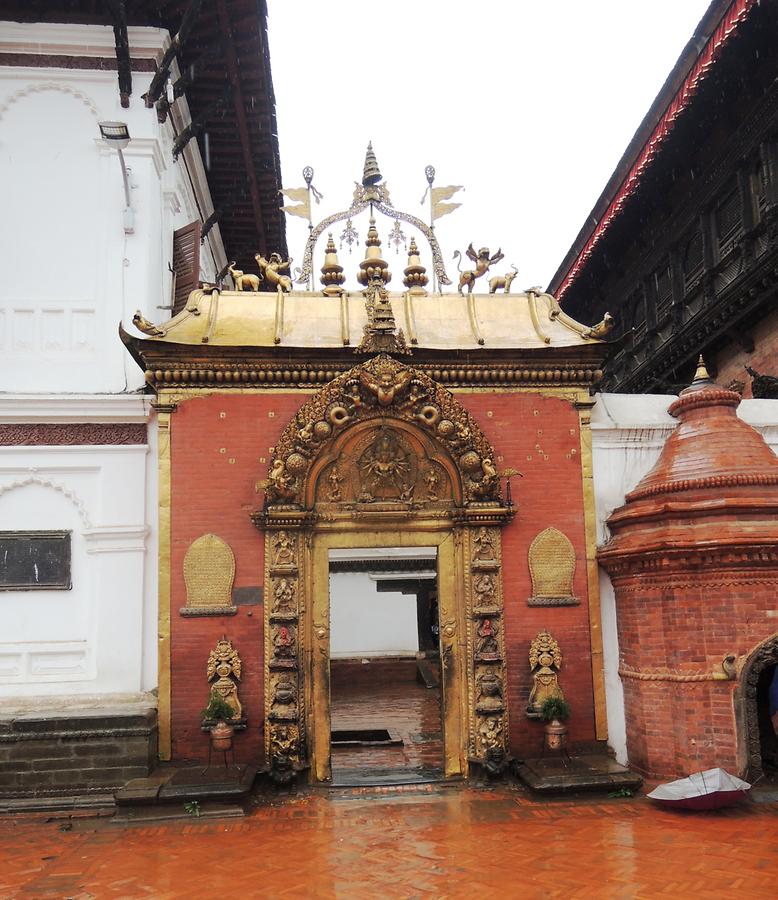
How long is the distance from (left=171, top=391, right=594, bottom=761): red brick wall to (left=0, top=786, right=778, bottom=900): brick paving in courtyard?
45.6 inches

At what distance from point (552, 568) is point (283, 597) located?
2924 millimetres

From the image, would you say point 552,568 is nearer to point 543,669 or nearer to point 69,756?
point 543,669

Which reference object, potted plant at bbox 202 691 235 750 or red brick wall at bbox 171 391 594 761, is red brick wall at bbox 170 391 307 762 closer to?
red brick wall at bbox 171 391 594 761

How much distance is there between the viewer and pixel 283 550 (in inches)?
363

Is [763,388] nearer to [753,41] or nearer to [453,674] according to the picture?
[753,41]

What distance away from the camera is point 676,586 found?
339 inches

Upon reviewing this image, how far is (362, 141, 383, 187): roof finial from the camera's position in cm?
1184

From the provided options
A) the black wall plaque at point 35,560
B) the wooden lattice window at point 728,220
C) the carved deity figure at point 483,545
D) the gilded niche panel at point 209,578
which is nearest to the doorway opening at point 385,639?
the carved deity figure at point 483,545

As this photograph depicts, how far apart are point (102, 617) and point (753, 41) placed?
12.1 meters

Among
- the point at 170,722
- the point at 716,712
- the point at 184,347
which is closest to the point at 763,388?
the point at 716,712

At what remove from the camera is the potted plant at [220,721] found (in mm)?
8727

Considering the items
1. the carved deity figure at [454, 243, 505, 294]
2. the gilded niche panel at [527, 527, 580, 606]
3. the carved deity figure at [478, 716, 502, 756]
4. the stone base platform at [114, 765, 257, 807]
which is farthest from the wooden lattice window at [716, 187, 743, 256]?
the stone base platform at [114, 765, 257, 807]

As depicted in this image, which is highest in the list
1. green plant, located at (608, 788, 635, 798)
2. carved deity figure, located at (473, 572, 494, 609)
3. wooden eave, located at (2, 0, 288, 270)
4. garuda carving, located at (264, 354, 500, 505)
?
wooden eave, located at (2, 0, 288, 270)

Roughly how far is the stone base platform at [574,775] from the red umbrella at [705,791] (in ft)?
1.65
